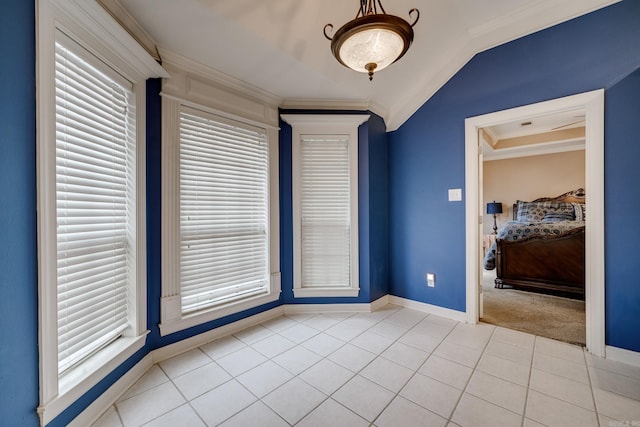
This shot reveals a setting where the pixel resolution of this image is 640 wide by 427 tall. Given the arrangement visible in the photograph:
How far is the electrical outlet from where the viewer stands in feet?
9.61

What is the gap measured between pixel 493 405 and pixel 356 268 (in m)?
1.67

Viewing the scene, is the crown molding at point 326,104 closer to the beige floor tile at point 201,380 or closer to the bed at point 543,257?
the beige floor tile at point 201,380

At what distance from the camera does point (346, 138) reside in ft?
9.81

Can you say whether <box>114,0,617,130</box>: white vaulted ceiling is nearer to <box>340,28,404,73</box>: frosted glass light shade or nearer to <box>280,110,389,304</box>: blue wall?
<box>280,110,389,304</box>: blue wall

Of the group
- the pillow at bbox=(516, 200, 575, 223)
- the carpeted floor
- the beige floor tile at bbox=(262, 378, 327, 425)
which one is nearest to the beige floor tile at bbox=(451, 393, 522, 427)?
the beige floor tile at bbox=(262, 378, 327, 425)

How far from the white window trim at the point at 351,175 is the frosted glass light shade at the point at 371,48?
137cm

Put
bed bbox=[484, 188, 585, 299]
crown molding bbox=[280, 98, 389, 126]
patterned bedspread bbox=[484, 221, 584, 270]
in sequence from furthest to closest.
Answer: patterned bedspread bbox=[484, 221, 584, 270], bed bbox=[484, 188, 585, 299], crown molding bbox=[280, 98, 389, 126]

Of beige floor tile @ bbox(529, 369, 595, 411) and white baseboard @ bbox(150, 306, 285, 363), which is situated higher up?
white baseboard @ bbox(150, 306, 285, 363)

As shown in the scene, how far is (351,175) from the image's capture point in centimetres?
299

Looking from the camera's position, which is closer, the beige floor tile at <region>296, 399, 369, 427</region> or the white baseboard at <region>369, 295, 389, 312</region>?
the beige floor tile at <region>296, 399, 369, 427</region>

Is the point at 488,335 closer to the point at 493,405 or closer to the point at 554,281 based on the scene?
the point at 493,405

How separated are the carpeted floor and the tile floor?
23 centimetres

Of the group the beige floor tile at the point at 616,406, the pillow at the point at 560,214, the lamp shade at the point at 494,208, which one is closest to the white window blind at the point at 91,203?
the beige floor tile at the point at 616,406

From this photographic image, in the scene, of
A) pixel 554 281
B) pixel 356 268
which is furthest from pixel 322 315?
pixel 554 281
